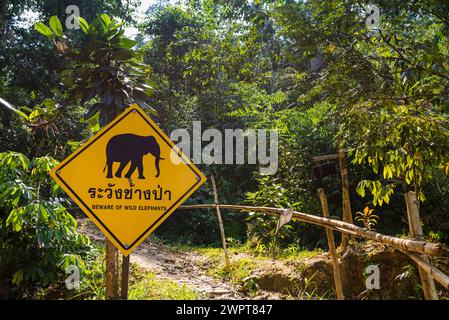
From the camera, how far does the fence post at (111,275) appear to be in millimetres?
2924

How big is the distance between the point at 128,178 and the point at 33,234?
92.1 inches

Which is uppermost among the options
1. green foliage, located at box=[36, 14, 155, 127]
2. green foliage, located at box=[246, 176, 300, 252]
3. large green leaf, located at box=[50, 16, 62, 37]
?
large green leaf, located at box=[50, 16, 62, 37]

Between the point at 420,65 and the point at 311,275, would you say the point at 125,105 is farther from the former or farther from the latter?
the point at 311,275

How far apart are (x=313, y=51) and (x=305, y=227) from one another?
14.1 ft

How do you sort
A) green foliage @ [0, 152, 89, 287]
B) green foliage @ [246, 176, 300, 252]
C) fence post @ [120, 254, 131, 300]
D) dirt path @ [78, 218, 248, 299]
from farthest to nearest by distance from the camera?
green foliage @ [246, 176, 300, 252], dirt path @ [78, 218, 248, 299], green foliage @ [0, 152, 89, 287], fence post @ [120, 254, 131, 300]

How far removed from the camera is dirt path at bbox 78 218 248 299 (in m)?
4.78

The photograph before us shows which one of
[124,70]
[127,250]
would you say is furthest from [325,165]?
[127,250]

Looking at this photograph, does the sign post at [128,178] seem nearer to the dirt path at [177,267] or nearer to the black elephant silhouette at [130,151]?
the black elephant silhouette at [130,151]

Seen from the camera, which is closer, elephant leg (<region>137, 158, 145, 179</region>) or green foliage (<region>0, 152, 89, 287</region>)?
elephant leg (<region>137, 158, 145, 179</region>)

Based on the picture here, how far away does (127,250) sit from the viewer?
2518mm

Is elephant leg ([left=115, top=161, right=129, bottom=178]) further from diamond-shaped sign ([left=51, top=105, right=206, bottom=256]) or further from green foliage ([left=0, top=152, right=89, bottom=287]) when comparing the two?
green foliage ([left=0, top=152, right=89, bottom=287])

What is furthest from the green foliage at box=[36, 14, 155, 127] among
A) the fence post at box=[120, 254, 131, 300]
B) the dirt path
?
the dirt path

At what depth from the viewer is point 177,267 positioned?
6391 mm

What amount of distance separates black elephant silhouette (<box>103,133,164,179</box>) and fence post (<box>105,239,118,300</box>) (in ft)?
2.48
